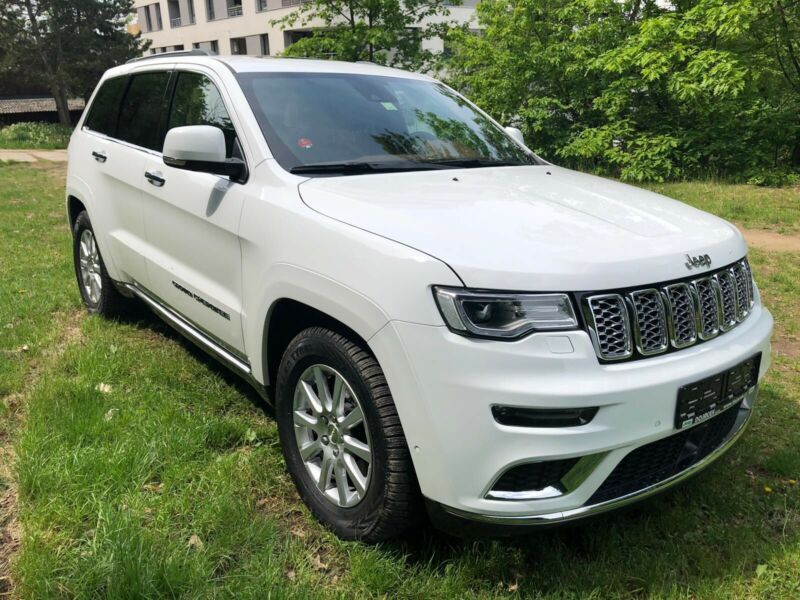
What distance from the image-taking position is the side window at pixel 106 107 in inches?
175

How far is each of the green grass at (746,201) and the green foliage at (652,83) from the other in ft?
2.59

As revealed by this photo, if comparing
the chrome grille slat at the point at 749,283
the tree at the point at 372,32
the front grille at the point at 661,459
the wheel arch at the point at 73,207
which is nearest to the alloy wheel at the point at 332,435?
the front grille at the point at 661,459

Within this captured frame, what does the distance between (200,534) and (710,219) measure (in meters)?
2.30

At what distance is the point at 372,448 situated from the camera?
7.25 ft

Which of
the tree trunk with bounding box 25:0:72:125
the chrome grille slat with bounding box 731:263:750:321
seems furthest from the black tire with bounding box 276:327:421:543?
the tree trunk with bounding box 25:0:72:125

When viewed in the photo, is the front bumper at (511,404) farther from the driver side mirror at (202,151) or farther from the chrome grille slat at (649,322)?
the driver side mirror at (202,151)

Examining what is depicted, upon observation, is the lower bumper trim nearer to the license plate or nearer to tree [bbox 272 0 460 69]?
the license plate

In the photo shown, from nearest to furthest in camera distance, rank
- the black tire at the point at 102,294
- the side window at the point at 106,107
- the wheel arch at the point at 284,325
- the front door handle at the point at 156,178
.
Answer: the wheel arch at the point at 284,325, the front door handle at the point at 156,178, the side window at the point at 106,107, the black tire at the point at 102,294

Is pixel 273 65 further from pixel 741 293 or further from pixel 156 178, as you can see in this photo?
pixel 741 293

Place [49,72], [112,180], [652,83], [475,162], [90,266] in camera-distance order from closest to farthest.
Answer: [475,162] < [112,180] < [90,266] < [652,83] < [49,72]

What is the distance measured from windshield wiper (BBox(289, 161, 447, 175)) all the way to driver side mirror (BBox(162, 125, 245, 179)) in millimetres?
309

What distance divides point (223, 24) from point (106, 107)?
43184 mm

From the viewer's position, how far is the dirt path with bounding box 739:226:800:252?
7125mm

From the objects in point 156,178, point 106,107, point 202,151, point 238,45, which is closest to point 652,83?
point 106,107
